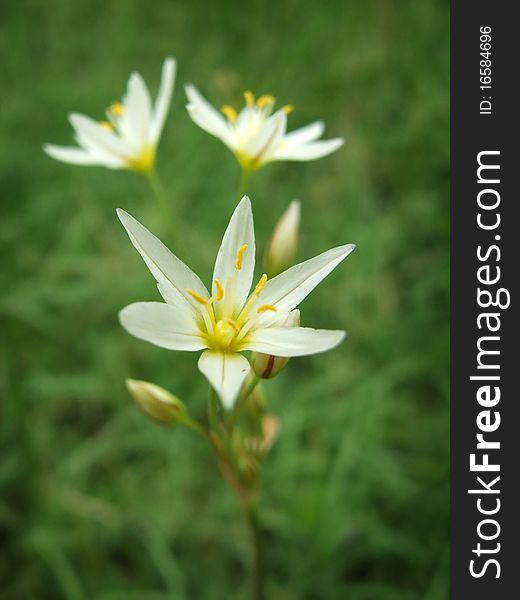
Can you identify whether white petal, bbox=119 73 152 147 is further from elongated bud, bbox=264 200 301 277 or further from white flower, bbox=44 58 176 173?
elongated bud, bbox=264 200 301 277

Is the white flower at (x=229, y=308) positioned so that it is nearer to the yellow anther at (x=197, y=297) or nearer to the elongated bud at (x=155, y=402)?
the yellow anther at (x=197, y=297)

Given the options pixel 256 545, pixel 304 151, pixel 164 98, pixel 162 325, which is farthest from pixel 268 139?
pixel 256 545

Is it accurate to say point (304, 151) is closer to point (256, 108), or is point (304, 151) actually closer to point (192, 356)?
point (256, 108)

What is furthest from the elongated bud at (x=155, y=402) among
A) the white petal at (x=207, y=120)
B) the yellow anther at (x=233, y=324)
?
the white petal at (x=207, y=120)

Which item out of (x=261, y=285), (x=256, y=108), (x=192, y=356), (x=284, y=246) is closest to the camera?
(x=261, y=285)

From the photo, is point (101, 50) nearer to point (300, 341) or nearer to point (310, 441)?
point (310, 441)
